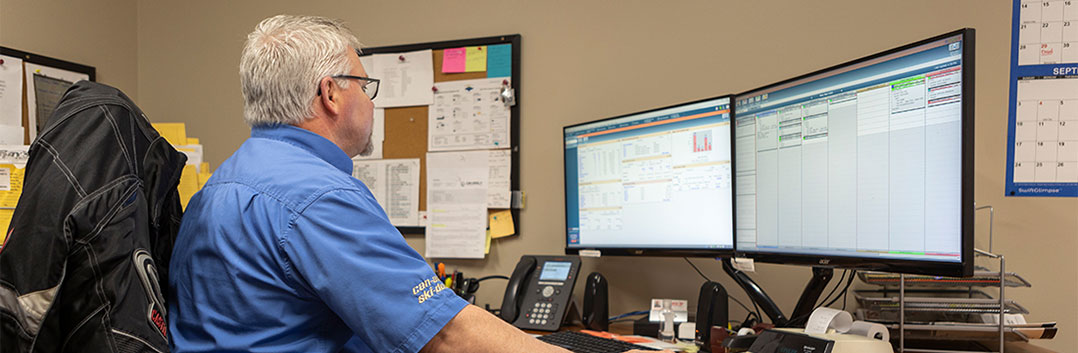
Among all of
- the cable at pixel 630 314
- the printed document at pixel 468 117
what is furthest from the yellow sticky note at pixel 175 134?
the cable at pixel 630 314

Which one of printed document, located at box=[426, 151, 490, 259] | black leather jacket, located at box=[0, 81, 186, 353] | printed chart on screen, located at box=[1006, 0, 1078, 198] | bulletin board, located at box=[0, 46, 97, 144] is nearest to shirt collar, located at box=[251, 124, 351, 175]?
black leather jacket, located at box=[0, 81, 186, 353]

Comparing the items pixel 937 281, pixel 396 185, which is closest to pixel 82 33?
pixel 396 185

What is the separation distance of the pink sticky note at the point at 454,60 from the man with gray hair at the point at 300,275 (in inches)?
47.1

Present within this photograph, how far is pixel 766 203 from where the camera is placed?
1.39 m

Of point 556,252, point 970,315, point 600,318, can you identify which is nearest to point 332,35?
point 600,318

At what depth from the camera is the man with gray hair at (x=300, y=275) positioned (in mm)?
788

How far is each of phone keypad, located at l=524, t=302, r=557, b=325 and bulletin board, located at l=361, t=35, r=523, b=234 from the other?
15.0 inches

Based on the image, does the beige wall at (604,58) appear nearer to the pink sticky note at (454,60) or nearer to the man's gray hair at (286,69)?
the pink sticky note at (454,60)

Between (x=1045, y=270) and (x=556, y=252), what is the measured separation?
125cm

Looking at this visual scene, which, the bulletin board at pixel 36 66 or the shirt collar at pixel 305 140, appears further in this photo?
the bulletin board at pixel 36 66

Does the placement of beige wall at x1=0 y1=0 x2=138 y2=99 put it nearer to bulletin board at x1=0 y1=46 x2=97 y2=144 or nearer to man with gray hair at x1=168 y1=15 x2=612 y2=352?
bulletin board at x1=0 y1=46 x2=97 y2=144

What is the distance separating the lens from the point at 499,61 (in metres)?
2.08

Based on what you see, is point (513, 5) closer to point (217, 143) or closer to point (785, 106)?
point (785, 106)

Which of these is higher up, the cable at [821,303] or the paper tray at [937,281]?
the paper tray at [937,281]
